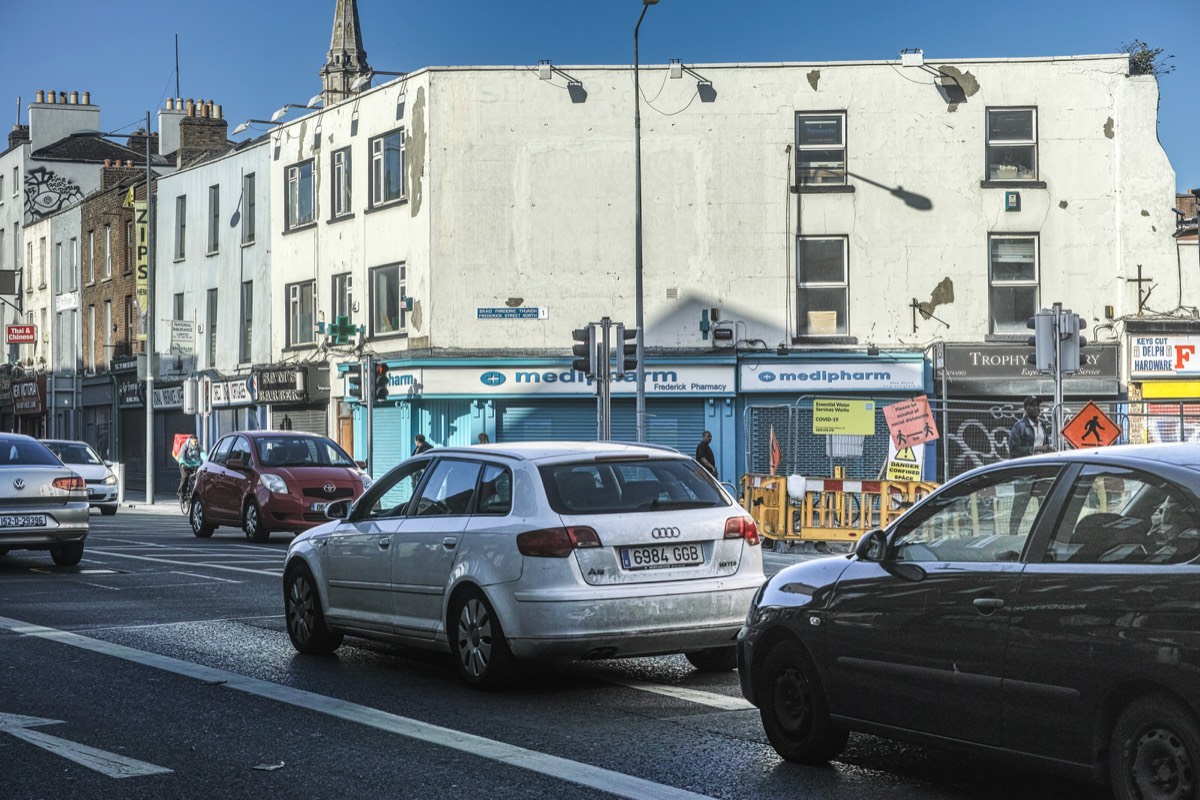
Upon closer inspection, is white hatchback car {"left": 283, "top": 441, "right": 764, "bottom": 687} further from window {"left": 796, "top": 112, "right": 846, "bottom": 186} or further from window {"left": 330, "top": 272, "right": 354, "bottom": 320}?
window {"left": 330, "top": 272, "right": 354, "bottom": 320}

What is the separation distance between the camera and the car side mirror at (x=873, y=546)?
6898mm

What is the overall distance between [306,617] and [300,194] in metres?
30.5

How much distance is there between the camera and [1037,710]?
19.1 feet

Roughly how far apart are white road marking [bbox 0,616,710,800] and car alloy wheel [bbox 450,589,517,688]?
2.54 feet

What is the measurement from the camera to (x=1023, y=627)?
591 centimetres

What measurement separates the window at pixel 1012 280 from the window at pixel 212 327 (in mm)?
22179

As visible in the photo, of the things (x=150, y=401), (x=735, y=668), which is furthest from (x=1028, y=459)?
(x=150, y=401)

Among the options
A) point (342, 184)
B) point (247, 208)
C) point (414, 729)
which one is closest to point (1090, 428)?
point (414, 729)

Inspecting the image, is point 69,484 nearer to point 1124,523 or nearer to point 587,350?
point 587,350

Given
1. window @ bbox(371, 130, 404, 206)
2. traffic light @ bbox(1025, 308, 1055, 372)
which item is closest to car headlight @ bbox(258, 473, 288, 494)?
traffic light @ bbox(1025, 308, 1055, 372)

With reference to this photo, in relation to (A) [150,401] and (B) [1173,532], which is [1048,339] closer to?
(B) [1173,532]

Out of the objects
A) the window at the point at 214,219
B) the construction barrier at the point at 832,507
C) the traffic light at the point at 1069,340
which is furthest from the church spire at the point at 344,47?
the traffic light at the point at 1069,340

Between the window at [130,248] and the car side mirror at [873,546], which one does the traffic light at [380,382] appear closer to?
the window at [130,248]

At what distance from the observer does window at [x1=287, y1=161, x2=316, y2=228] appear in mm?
39969
